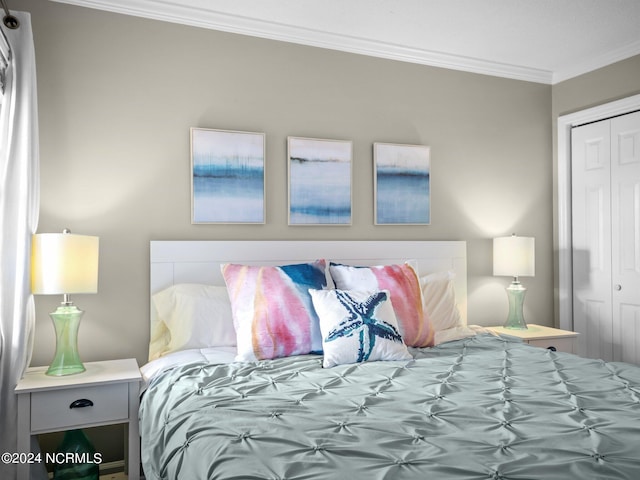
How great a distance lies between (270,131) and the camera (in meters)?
3.21

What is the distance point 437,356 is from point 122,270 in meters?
1.73

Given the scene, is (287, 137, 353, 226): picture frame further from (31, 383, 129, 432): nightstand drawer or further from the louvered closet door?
the louvered closet door

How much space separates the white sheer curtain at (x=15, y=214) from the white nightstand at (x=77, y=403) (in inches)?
5.3

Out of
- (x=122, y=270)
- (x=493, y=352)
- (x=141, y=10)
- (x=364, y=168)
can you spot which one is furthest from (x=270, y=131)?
(x=493, y=352)

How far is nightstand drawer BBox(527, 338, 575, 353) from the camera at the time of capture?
3346 mm

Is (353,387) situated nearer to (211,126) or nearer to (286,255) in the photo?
(286,255)

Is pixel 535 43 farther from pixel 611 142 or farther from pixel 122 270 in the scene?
pixel 122 270

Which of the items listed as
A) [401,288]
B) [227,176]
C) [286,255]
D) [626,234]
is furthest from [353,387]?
[626,234]

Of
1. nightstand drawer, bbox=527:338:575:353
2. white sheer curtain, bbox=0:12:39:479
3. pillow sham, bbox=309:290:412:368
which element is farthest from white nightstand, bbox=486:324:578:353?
white sheer curtain, bbox=0:12:39:479

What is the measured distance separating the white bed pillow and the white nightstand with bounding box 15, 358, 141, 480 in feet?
1.07

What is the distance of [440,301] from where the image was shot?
3172 millimetres

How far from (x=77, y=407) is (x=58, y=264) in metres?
0.63

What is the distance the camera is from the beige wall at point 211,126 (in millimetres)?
2768

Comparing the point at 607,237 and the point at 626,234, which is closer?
the point at 626,234
